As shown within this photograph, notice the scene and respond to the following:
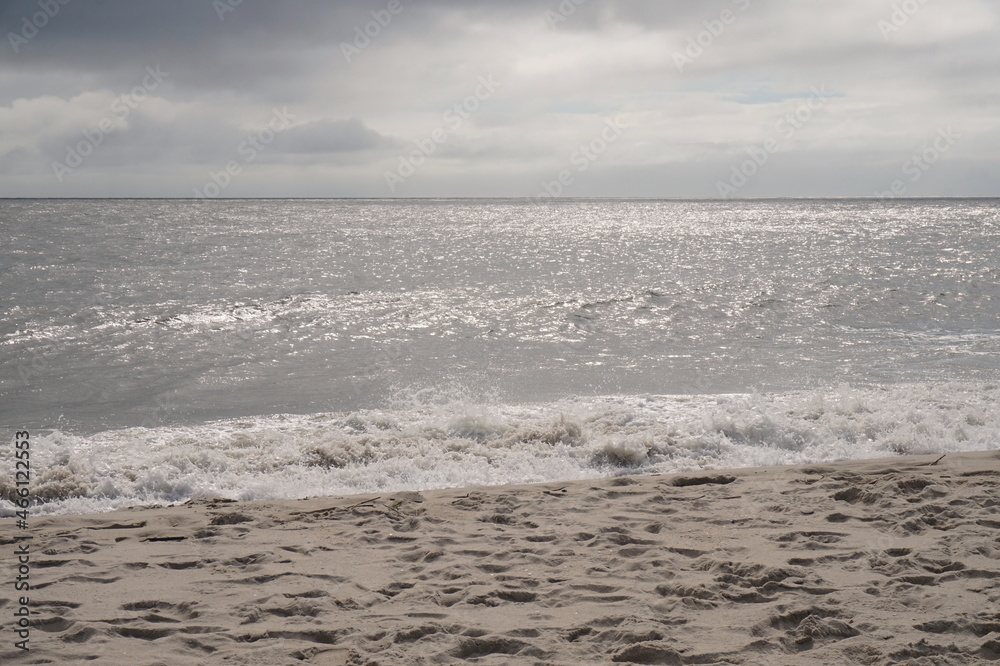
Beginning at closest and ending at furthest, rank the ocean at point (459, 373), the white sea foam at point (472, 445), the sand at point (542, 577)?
the sand at point (542, 577) → the white sea foam at point (472, 445) → the ocean at point (459, 373)

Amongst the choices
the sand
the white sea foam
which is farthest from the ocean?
the sand

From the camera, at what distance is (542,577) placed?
512 cm

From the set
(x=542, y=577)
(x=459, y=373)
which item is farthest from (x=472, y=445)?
(x=459, y=373)

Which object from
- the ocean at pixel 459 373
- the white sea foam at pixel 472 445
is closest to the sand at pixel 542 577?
the white sea foam at pixel 472 445

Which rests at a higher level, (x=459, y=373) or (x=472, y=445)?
(x=459, y=373)

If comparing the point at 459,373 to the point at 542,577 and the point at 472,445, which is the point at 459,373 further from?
the point at 542,577

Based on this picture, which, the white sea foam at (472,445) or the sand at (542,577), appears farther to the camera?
the white sea foam at (472,445)

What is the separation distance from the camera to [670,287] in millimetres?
25906

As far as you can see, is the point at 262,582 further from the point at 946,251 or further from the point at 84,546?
the point at 946,251

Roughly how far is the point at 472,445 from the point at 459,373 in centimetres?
452

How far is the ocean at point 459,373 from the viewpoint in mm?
8609

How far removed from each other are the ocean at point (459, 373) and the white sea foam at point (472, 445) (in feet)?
0.11

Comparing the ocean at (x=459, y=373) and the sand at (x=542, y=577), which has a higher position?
the ocean at (x=459, y=373)

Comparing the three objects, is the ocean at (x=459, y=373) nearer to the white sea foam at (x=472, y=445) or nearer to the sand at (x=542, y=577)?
the white sea foam at (x=472, y=445)
